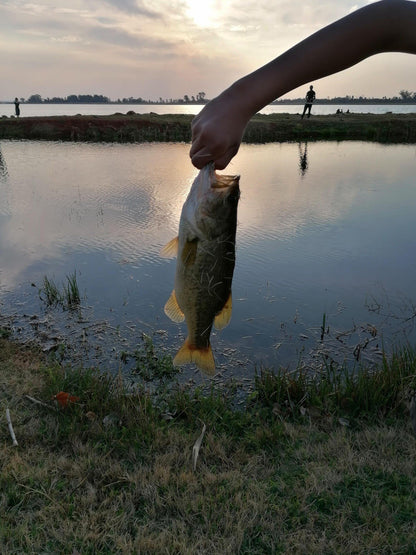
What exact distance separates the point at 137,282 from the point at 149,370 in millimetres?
4044

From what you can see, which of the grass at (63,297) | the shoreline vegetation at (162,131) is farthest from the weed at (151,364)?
the shoreline vegetation at (162,131)

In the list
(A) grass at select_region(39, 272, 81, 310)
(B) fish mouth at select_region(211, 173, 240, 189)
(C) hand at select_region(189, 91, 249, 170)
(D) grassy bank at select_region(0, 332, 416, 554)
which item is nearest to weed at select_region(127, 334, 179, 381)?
(D) grassy bank at select_region(0, 332, 416, 554)

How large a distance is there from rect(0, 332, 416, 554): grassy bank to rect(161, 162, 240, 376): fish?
169 centimetres

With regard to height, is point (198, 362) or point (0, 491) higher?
point (198, 362)

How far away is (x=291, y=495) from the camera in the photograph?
14.1 ft

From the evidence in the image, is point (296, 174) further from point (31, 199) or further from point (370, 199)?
point (31, 199)

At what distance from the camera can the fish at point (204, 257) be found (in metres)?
2.59

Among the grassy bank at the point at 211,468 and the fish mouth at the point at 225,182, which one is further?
the grassy bank at the point at 211,468

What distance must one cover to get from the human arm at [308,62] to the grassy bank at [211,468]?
338 centimetres

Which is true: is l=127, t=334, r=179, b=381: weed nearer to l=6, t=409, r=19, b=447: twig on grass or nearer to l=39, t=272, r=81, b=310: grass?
l=6, t=409, r=19, b=447: twig on grass

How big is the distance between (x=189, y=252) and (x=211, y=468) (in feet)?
9.55

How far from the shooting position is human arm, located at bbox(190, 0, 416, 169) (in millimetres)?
1664

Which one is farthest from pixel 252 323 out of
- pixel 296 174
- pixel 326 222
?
pixel 296 174

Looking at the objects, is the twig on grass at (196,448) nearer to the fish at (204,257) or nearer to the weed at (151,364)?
the fish at (204,257)
